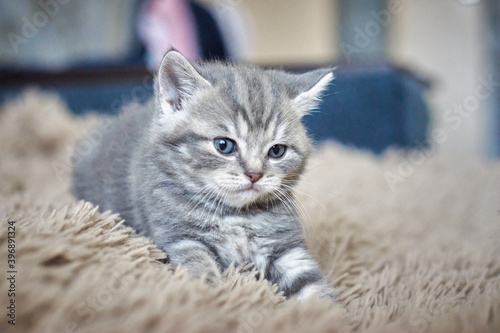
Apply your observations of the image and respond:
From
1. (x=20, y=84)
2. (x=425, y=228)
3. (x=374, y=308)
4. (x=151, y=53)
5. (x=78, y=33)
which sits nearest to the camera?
(x=374, y=308)

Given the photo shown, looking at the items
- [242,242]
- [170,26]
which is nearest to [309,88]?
[242,242]

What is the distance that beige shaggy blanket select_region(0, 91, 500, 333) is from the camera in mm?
665

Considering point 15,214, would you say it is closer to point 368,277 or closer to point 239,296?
point 239,296

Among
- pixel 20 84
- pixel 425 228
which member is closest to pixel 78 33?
pixel 20 84

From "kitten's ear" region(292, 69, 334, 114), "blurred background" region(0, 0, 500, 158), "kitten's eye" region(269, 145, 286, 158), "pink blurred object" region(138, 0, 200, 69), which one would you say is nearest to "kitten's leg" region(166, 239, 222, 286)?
"kitten's eye" region(269, 145, 286, 158)

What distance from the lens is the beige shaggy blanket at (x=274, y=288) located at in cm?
66

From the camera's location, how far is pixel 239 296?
2.68 ft

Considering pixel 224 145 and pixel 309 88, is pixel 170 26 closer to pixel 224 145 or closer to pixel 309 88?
pixel 309 88

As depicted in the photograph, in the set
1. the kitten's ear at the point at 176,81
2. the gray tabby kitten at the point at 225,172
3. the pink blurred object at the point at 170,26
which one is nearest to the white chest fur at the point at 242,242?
the gray tabby kitten at the point at 225,172

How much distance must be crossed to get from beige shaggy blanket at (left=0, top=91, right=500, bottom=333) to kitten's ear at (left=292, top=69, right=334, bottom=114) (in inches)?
9.1

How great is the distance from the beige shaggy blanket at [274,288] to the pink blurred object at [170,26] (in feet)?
3.71

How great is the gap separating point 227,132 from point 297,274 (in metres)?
0.38

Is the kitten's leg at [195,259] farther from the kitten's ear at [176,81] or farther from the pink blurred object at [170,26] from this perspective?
the pink blurred object at [170,26]

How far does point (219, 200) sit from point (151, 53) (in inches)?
86.7
